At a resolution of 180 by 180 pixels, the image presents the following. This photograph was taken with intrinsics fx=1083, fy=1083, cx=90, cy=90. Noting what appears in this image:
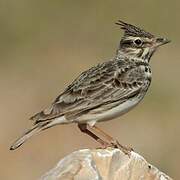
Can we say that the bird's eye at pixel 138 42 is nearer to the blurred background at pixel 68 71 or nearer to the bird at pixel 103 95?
the bird at pixel 103 95

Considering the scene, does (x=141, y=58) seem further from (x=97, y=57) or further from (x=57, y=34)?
(x=57, y=34)

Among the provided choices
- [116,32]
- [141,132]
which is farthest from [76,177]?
[116,32]

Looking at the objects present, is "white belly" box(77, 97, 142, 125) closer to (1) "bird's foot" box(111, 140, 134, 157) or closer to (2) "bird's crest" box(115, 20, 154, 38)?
(1) "bird's foot" box(111, 140, 134, 157)

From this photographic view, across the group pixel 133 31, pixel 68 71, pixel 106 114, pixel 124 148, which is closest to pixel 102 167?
pixel 124 148

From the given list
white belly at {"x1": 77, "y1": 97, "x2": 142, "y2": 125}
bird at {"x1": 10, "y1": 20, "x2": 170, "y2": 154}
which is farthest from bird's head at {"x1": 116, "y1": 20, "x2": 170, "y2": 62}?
white belly at {"x1": 77, "y1": 97, "x2": 142, "y2": 125}

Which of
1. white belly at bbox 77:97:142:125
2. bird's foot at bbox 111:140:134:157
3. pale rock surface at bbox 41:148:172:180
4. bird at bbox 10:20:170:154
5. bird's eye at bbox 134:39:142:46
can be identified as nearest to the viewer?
pale rock surface at bbox 41:148:172:180

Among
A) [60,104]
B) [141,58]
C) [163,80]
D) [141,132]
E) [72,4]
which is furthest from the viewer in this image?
[72,4]

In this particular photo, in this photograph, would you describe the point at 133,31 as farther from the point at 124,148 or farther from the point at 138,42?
the point at 124,148
